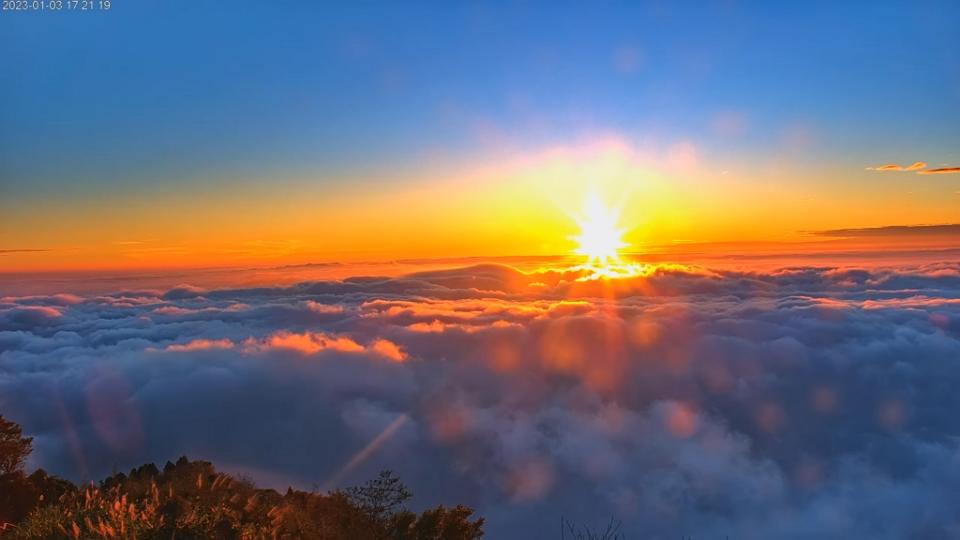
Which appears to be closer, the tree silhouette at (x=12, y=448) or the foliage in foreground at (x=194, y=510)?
the foliage in foreground at (x=194, y=510)

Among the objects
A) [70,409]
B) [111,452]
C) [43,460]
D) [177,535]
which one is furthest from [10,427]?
[70,409]

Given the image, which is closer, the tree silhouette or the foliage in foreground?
the foliage in foreground

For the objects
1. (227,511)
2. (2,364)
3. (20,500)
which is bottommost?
(2,364)

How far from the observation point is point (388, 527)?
2047cm

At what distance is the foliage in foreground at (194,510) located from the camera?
10.9 metres

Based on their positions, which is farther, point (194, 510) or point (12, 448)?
point (12, 448)

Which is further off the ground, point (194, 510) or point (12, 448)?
point (194, 510)

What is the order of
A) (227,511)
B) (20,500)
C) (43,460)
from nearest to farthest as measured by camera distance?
(227,511) < (20,500) < (43,460)

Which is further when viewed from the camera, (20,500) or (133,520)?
(20,500)

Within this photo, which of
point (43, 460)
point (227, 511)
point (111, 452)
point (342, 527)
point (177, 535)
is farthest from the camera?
point (111, 452)

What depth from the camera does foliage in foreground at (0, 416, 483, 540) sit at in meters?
10.9

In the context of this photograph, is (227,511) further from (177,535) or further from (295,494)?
(295,494)

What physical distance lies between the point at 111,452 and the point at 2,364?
148 feet

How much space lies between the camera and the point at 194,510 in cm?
1144
